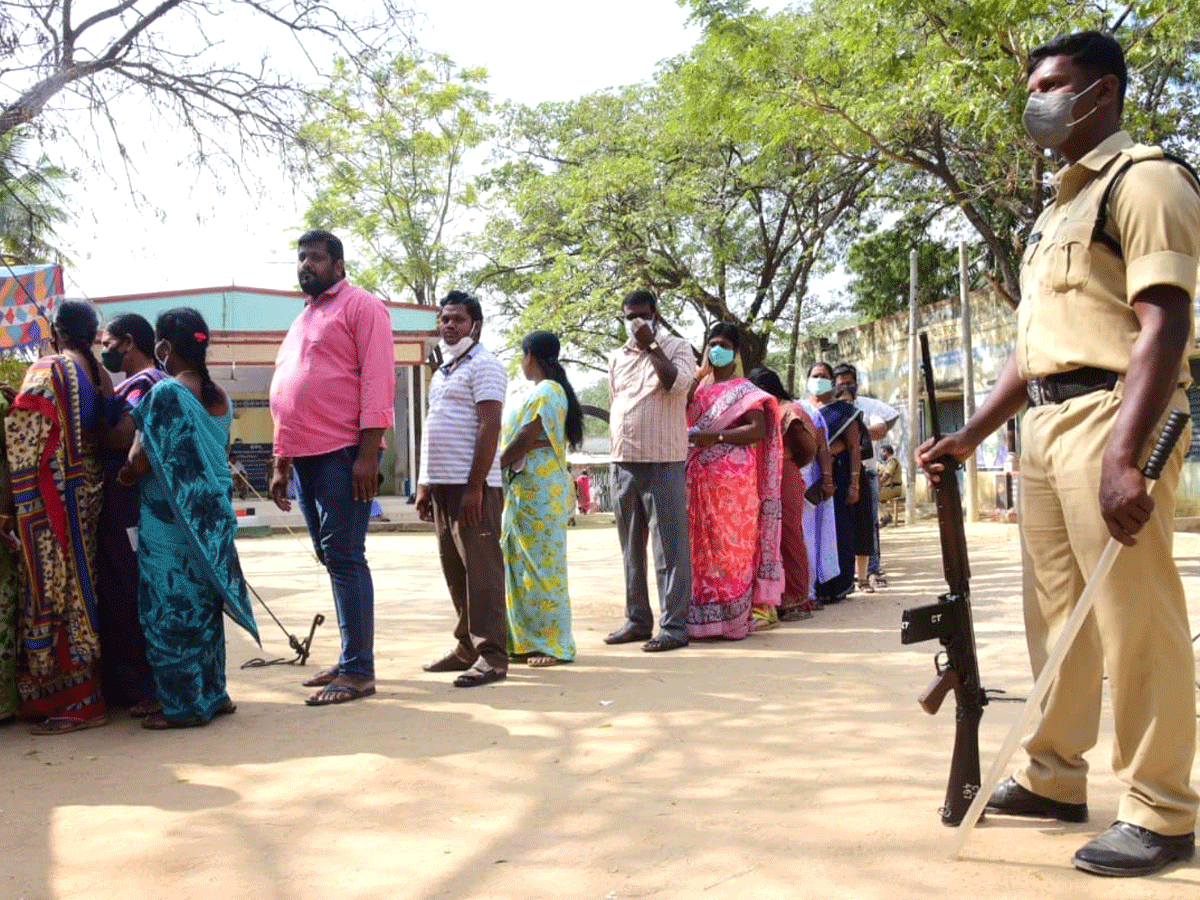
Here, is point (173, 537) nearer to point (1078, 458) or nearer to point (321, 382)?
point (321, 382)

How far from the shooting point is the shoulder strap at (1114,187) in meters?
2.67

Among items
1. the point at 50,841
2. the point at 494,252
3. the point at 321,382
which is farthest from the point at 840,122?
the point at 494,252

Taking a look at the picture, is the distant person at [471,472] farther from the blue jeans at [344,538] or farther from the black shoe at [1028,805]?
the black shoe at [1028,805]

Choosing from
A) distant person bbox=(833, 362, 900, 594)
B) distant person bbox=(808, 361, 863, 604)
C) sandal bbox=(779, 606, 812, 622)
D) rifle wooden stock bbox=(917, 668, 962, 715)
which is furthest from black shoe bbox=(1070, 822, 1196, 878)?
distant person bbox=(833, 362, 900, 594)

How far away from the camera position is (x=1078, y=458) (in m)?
2.71

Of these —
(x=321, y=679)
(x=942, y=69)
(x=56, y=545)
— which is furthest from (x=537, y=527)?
(x=942, y=69)

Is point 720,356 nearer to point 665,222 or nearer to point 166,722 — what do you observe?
point 166,722

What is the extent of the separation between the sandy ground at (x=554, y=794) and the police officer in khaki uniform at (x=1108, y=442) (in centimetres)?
22

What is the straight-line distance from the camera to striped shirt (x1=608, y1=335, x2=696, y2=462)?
6.25m

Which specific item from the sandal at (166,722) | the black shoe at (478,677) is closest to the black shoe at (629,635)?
the black shoe at (478,677)

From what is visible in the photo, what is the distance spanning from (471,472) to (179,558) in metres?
1.39

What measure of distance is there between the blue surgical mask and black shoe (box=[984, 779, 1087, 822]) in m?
3.92

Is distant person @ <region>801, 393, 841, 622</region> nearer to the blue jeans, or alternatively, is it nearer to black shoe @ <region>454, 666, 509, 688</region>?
black shoe @ <region>454, 666, 509, 688</region>

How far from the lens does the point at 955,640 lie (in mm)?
2998
